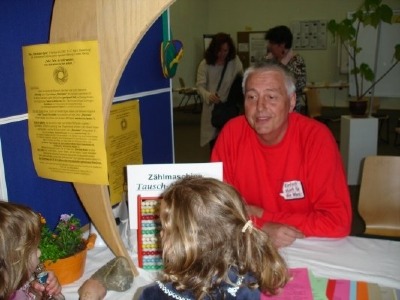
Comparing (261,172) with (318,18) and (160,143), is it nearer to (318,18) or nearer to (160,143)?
(160,143)

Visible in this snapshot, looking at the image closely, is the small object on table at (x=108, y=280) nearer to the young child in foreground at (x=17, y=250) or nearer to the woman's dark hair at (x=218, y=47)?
the young child in foreground at (x=17, y=250)

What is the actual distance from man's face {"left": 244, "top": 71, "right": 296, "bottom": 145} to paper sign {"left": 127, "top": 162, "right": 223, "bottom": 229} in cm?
44

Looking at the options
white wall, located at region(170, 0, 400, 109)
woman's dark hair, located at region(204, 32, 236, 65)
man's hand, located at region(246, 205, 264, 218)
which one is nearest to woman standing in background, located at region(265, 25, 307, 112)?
woman's dark hair, located at region(204, 32, 236, 65)

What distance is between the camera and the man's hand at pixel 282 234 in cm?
134

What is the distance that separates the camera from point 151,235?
1.22 meters

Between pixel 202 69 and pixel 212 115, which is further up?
pixel 202 69

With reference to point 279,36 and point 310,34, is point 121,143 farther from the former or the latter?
point 310,34

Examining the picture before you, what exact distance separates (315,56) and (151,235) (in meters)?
9.49

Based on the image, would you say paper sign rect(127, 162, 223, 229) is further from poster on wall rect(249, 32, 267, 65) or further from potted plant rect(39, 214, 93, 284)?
poster on wall rect(249, 32, 267, 65)

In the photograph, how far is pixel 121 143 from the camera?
1823 mm

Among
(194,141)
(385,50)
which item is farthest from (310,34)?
(194,141)

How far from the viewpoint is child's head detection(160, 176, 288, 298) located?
2.81 feet

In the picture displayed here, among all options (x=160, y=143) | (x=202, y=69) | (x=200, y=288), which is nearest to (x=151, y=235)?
(x=200, y=288)

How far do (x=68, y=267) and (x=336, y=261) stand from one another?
2.68ft
